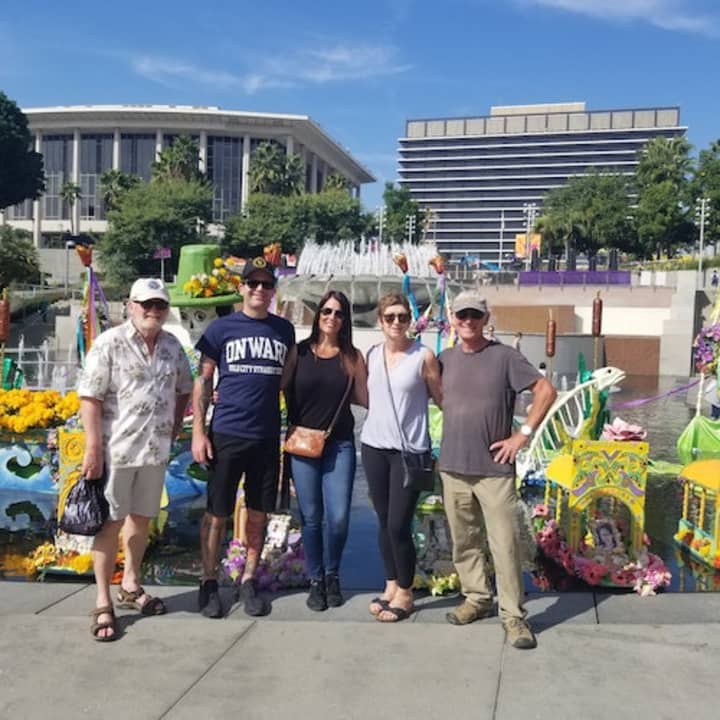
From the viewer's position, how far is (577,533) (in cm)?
529

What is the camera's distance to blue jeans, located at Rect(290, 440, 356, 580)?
14.1 feet

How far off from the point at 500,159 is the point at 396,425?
147125mm

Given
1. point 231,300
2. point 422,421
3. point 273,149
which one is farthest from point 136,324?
point 273,149

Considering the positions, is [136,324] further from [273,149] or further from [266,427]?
[273,149]

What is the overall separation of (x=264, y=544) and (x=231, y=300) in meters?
3.67

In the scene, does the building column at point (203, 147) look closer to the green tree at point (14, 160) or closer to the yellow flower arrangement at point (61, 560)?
the green tree at point (14, 160)

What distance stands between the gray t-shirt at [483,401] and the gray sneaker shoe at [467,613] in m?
0.71

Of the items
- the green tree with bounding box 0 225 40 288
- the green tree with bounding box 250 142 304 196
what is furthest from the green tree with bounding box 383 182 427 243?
the green tree with bounding box 0 225 40 288

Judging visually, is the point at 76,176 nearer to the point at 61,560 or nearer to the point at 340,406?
the point at 61,560

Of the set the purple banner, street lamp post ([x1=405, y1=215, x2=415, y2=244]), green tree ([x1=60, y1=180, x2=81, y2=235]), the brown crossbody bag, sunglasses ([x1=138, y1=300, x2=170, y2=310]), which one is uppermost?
green tree ([x1=60, y1=180, x2=81, y2=235])

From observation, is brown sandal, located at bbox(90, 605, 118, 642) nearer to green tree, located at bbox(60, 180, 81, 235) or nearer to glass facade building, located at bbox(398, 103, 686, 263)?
green tree, located at bbox(60, 180, 81, 235)

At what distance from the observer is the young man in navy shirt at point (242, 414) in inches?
165

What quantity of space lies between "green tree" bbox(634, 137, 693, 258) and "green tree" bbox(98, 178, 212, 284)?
29968 millimetres

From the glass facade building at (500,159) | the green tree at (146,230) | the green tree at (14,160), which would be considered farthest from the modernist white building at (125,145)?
the glass facade building at (500,159)
